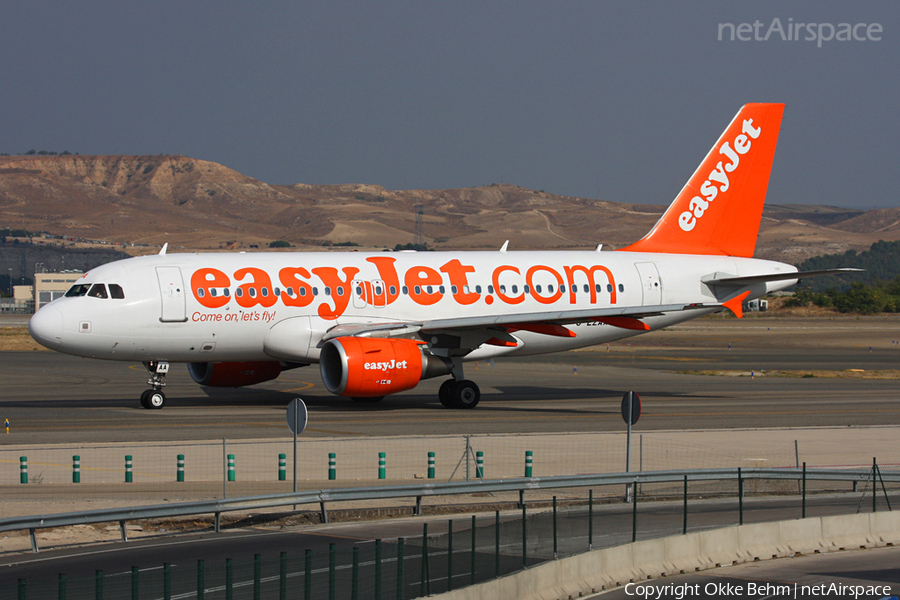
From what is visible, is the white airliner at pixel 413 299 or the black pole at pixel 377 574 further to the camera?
the white airliner at pixel 413 299

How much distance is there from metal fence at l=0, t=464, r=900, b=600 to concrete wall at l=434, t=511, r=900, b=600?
0.56ft

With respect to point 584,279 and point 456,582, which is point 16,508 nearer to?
point 456,582

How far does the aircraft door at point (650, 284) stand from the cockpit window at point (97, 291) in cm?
1903

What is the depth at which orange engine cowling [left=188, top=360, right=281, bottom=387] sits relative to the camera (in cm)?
3822

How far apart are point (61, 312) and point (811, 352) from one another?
157ft

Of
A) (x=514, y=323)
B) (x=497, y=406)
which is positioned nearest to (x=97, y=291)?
(x=514, y=323)

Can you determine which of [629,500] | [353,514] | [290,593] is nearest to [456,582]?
[290,593]

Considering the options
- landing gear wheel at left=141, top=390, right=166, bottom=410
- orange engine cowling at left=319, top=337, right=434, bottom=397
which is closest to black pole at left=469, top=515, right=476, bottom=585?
orange engine cowling at left=319, top=337, right=434, bottom=397

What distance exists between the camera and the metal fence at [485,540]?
11992 millimetres

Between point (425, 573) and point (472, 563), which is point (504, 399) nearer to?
point (472, 563)

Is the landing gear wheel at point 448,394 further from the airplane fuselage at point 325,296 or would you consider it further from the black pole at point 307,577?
the black pole at point 307,577

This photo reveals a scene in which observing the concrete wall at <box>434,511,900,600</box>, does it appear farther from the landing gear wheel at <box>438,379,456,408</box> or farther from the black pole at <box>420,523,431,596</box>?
the landing gear wheel at <box>438,379,456,408</box>

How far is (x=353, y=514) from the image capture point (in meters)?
19.8

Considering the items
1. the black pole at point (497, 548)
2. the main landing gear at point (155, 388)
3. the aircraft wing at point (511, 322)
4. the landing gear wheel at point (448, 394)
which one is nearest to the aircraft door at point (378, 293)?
the aircraft wing at point (511, 322)
